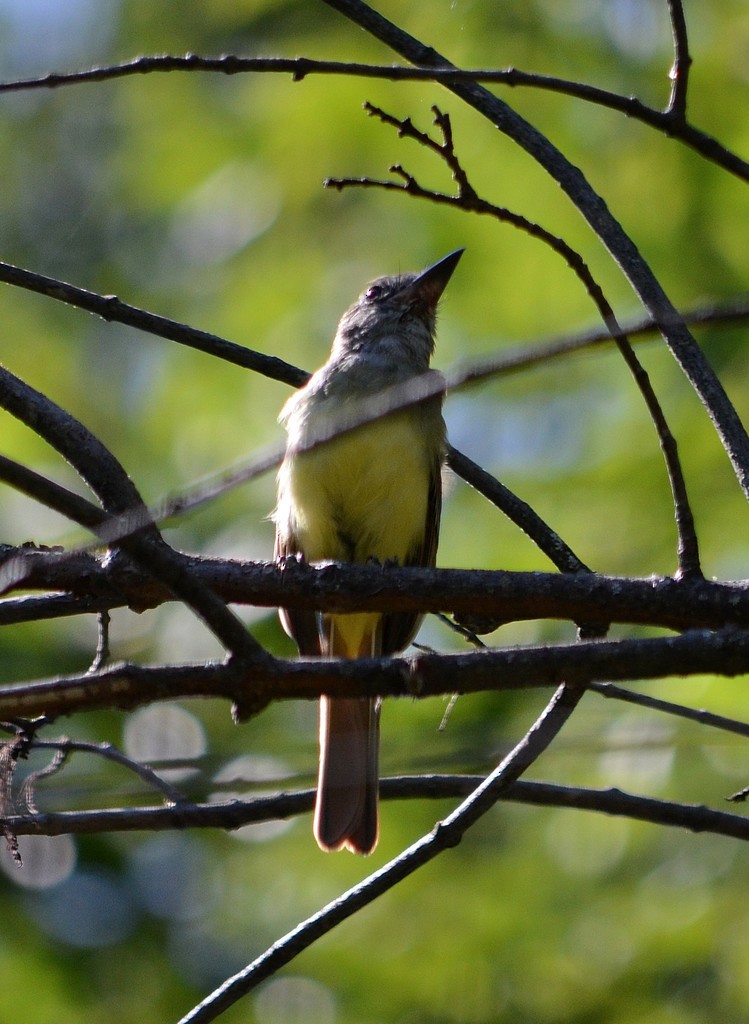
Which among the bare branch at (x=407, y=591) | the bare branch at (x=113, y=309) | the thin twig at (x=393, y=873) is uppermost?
the bare branch at (x=113, y=309)

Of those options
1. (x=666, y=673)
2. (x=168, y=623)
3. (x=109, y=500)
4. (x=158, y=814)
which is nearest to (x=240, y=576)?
(x=109, y=500)

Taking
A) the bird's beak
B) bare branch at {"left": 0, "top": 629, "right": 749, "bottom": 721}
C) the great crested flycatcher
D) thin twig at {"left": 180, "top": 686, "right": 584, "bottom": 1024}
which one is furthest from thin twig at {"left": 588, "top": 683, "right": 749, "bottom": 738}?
the bird's beak

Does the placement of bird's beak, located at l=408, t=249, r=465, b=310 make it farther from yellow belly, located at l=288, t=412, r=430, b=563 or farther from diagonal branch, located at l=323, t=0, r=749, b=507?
diagonal branch, located at l=323, t=0, r=749, b=507

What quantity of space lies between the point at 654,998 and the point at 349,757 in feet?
5.11

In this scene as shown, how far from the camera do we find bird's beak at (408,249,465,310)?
591 centimetres

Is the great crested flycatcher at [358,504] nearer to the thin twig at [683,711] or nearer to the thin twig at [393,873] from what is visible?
the thin twig at [683,711]

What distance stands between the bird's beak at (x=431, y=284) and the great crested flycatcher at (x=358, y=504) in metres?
0.18

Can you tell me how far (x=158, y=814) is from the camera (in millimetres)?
2834

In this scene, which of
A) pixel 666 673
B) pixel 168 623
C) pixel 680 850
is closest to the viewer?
pixel 666 673

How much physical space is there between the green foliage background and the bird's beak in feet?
1.64

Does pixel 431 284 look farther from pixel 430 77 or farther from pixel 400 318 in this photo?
pixel 430 77

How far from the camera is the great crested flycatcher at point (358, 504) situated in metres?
4.73

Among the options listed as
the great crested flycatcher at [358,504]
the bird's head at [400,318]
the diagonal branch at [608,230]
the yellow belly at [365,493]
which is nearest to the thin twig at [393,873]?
the diagonal branch at [608,230]

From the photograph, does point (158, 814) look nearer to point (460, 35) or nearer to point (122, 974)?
point (122, 974)
